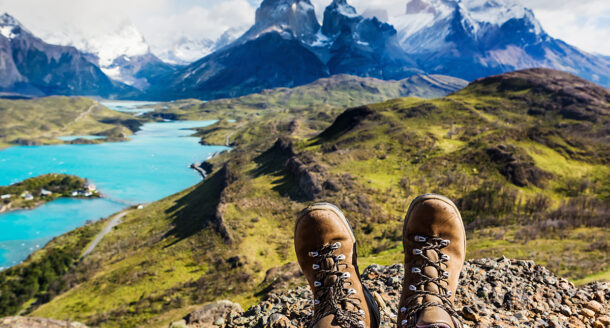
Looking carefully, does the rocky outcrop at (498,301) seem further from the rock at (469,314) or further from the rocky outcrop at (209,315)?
the rocky outcrop at (209,315)

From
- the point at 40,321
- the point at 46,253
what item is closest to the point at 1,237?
the point at 46,253

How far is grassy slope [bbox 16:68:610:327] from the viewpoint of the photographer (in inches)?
935

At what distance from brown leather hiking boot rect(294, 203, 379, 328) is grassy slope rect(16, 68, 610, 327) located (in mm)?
10925

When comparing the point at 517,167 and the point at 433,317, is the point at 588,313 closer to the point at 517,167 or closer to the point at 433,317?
the point at 433,317

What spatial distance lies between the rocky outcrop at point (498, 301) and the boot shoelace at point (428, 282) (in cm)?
106

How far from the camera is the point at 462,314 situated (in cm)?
621

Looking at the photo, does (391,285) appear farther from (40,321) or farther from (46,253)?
(46,253)

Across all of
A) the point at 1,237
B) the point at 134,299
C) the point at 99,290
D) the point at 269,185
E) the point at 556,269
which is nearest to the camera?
the point at 556,269

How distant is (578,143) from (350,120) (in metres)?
54.4

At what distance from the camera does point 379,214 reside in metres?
38.0

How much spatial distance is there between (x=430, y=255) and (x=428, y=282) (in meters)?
0.66

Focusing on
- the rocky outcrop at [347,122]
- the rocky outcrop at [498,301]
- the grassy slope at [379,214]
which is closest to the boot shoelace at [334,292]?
the rocky outcrop at [498,301]

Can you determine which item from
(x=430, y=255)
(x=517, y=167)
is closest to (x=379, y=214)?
(x=517, y=167)

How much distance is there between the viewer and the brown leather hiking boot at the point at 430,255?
527cm
